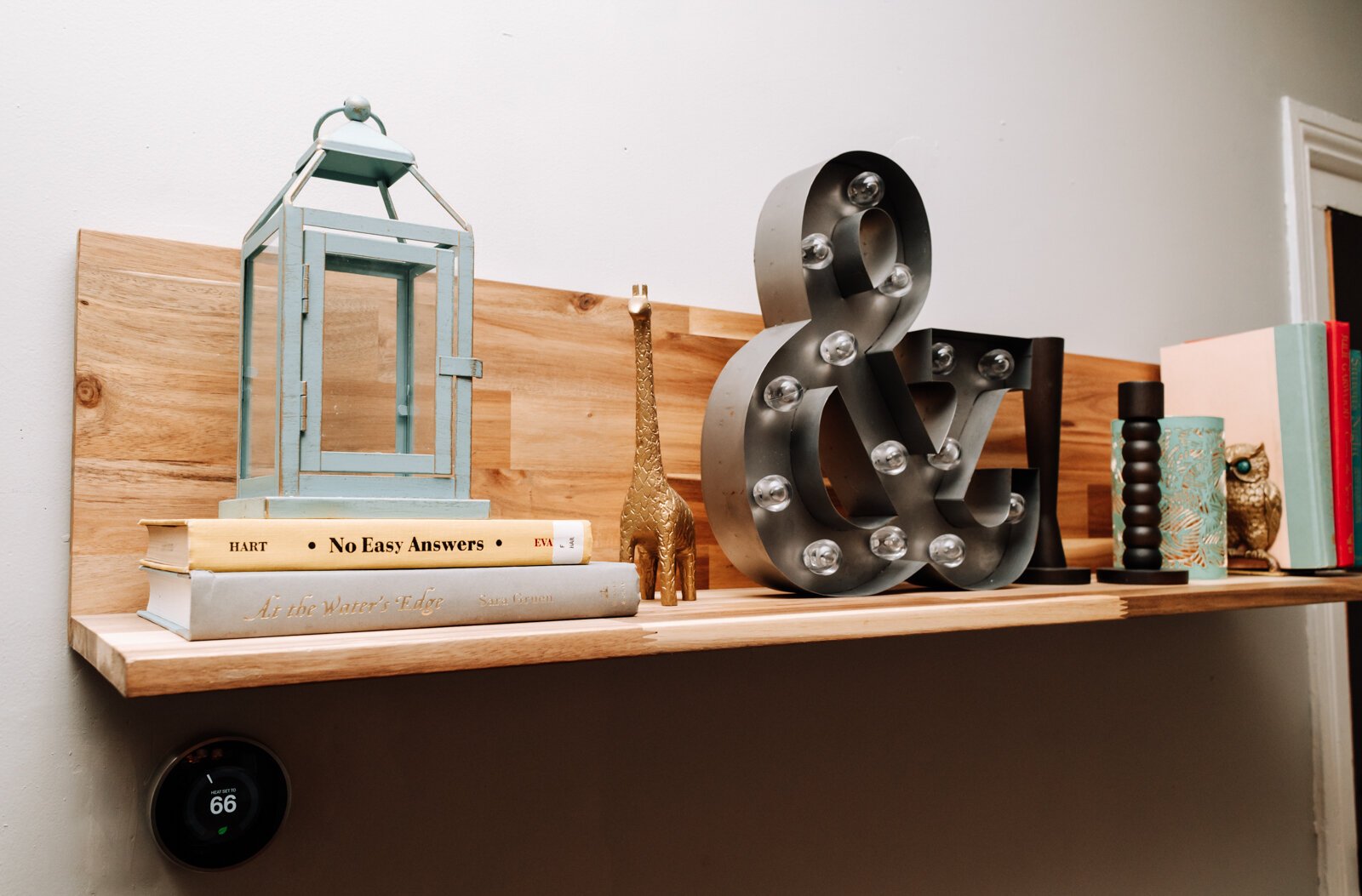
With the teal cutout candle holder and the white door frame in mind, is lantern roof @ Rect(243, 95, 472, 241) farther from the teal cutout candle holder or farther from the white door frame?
the white door frame

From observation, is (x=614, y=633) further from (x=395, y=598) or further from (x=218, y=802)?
(x=218, y=802)

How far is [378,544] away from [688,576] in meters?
0.32

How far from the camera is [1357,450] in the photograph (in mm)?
1283

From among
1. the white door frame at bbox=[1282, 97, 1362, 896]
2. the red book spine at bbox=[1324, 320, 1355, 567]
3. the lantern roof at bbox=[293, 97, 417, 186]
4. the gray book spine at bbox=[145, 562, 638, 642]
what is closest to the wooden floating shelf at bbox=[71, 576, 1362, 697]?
the gray book spine at bbox=[145, 562, 638, 642]

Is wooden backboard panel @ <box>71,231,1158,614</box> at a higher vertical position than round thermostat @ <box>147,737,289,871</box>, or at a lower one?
higher

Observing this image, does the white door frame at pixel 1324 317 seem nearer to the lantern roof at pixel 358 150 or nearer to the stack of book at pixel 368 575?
the stack of book at pixel 368 575

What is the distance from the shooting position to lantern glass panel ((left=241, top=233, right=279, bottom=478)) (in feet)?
2.29

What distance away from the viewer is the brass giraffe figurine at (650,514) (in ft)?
2.81

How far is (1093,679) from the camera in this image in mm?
1319

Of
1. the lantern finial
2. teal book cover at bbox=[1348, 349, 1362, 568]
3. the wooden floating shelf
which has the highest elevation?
the lantern finial

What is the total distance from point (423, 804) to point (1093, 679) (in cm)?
89

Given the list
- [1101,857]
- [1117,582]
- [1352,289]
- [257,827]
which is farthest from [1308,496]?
[257,827]

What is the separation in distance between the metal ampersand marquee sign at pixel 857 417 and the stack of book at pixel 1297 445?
1.15 feet

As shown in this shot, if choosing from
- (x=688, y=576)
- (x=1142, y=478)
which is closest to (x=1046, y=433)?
(x=1142, y=478)
